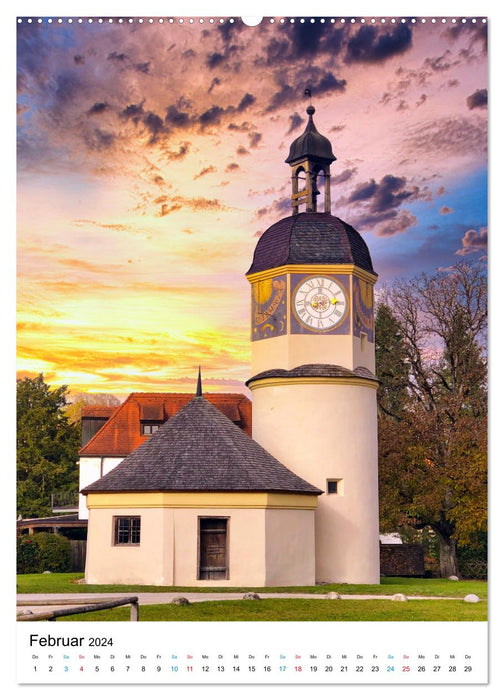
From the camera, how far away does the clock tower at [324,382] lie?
3328 centimetres

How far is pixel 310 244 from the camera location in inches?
1366

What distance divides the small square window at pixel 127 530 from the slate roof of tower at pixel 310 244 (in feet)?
29.5

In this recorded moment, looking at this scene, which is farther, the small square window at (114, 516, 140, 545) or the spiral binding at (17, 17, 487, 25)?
the small square window at (114, 516, 140, 545)

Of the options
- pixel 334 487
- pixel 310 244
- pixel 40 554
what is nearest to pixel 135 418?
pixel 40 554

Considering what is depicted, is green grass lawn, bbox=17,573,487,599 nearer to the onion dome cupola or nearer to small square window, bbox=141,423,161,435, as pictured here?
the onion dome cupola

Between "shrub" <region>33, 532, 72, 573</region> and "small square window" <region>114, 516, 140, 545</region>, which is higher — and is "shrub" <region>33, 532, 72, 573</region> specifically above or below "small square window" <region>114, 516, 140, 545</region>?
below

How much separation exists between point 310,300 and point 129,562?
9.51m

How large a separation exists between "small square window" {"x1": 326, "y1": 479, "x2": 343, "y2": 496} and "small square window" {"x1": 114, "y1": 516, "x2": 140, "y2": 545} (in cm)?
609

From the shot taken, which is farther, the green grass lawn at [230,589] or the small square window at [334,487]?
the small square window at [334,487]

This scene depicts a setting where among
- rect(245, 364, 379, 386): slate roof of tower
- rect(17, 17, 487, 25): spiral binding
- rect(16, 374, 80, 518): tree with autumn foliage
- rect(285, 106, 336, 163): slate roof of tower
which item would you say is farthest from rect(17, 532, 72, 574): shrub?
rect(17, 17, 487, 25): spiral binding

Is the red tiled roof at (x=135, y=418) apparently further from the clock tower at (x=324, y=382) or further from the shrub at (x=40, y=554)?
the clock tower at (x=324, y=382)


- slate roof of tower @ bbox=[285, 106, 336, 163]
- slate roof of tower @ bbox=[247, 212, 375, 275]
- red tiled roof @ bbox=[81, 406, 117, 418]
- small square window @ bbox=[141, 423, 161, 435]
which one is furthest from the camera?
red tiled roof @ bbox=[81, 406, 117, 418]

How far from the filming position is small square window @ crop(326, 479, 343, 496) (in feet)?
109

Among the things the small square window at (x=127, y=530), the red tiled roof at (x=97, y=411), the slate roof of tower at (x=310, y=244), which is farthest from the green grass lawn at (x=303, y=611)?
the red tiled roof at (x=97, y=411)
